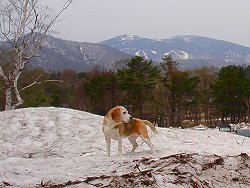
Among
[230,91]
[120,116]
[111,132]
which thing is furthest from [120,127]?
[230,91]

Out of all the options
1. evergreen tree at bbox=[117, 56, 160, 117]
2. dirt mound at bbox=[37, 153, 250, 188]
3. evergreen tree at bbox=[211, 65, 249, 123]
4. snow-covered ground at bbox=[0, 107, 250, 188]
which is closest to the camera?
dirt mound at bbox=[37, 153, 250, 188]

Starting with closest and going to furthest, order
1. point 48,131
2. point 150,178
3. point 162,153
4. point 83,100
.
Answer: point 150,178 → point 162,153 → point 48,131 → point 83,100

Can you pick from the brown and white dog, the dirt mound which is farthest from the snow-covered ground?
the brown and white dog

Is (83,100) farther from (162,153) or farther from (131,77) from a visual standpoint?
(162,153)

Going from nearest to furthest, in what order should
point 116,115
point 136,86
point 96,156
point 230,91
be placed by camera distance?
point 96,156 → point 116,115 → point 136,86 → point 230,91

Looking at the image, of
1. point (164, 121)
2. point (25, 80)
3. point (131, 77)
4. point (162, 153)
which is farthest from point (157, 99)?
point (162, 153)

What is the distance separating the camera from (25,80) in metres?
36.2

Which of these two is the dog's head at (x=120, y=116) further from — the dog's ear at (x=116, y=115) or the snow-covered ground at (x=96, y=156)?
the snow-covered ground at (x=96, y=156)

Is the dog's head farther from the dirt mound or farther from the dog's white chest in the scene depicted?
the dirt mound

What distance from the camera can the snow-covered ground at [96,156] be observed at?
514cm

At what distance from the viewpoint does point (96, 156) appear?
870cm

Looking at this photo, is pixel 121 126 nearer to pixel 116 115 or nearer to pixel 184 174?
pixel 116 115

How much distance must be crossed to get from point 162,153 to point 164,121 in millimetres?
38283

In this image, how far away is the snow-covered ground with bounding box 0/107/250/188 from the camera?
5.14 meters
